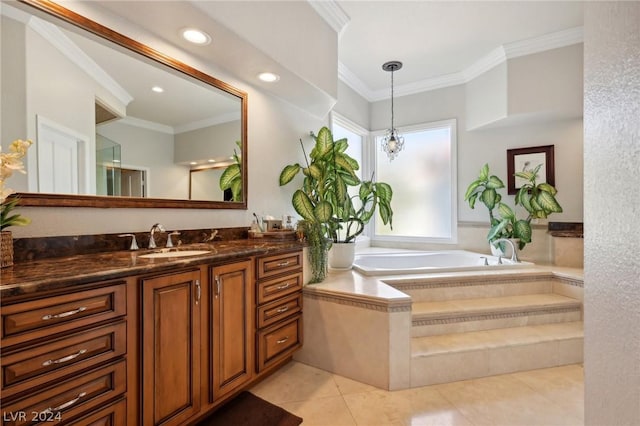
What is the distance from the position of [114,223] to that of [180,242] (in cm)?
40

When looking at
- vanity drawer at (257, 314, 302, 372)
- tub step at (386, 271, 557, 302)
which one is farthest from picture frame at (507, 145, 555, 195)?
vanity drawer at (257, 314, 302, 372)

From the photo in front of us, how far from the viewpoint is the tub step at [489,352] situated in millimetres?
1953

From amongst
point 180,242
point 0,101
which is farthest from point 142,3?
point 180,242

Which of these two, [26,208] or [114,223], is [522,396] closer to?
[114,223]

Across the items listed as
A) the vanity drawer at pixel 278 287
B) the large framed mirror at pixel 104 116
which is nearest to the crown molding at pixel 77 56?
the large framed mirror at pixel 104 116

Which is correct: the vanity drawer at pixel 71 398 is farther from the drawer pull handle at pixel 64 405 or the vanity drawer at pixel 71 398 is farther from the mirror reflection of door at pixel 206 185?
the mirror reflection of door at pixel 206 185

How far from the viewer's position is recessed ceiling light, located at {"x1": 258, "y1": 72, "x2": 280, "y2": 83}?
230cm

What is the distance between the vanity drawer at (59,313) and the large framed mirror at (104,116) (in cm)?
66

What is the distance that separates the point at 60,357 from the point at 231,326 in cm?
75

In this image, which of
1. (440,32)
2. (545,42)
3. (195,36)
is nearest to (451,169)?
(545,42)

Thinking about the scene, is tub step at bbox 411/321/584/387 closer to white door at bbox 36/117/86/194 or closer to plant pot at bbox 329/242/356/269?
plant pot at bbox 329/242/356/269

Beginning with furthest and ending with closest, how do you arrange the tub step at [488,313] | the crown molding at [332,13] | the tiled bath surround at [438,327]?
the crown molding at [332,13] → the tub step at [488,313] → the tiled bath surround at [438,327]

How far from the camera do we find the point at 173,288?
1287 millimetres

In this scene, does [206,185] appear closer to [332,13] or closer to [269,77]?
[269,77]
